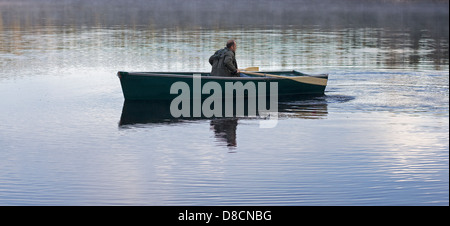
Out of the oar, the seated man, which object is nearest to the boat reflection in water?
the oar

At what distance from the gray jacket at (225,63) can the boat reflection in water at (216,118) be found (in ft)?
4.42

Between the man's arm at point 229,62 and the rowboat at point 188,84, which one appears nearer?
the rowboat at point 188,84

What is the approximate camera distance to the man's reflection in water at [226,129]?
44.6 ft

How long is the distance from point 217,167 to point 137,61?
16749 mm

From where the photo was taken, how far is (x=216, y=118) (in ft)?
51.8

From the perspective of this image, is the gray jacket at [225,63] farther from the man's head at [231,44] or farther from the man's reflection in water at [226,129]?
the man's reflection in water at [226,129]

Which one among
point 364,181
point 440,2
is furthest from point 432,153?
point 440,2

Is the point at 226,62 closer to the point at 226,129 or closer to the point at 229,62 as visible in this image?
the point at 229,62

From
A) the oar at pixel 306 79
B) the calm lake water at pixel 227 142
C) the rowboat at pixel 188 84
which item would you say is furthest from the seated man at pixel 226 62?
the calm lake water at pixel 227 142

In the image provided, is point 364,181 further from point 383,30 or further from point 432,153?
point 383,30

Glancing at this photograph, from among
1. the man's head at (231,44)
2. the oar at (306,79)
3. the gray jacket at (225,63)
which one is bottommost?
the oar at (306,79)

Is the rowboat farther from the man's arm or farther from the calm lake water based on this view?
the calm lake water

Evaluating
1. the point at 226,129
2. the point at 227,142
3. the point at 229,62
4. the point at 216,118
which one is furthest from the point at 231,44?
the point at 227,142
